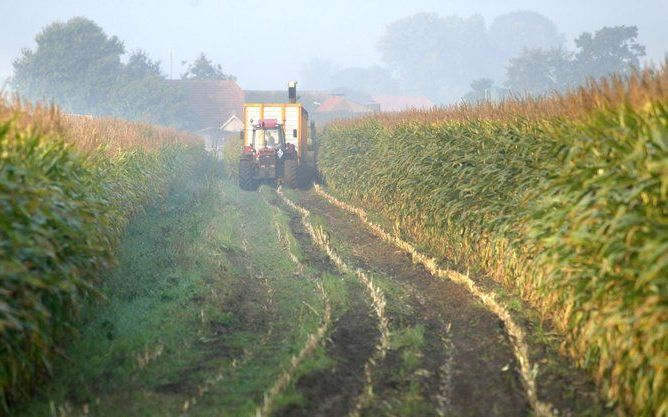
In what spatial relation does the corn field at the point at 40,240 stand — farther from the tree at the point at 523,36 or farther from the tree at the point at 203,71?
the tree at the point at 523,36

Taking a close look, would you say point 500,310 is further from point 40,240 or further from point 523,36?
point 523,36

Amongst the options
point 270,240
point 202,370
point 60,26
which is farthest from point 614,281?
point 60,26

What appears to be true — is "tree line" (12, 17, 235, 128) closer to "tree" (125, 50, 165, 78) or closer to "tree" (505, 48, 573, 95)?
"tree" (125, 50, 165, 78)

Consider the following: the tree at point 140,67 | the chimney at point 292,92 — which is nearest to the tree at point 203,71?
the tree at point 140,67

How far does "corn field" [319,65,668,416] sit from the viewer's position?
20.4 feet

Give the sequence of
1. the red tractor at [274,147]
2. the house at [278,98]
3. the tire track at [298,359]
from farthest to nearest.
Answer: the house at [278,98]
the red tractor at [274,147]
the tire track at [298,359]

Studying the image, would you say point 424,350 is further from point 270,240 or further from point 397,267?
point 270,240

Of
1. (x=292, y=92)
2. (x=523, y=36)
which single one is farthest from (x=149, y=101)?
(x=523, y=36)

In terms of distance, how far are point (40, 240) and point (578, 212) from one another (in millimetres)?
4919

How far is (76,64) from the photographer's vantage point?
8212 centimetres

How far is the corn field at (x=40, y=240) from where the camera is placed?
6418 mm

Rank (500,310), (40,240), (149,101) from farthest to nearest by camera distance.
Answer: (149,101)
(500,310)
(40,240)

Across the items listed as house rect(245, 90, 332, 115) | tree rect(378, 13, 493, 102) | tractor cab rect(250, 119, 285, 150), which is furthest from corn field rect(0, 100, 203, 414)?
tree rect(378, 13, 493, 102)

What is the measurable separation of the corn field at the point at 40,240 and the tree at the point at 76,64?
7270cm
